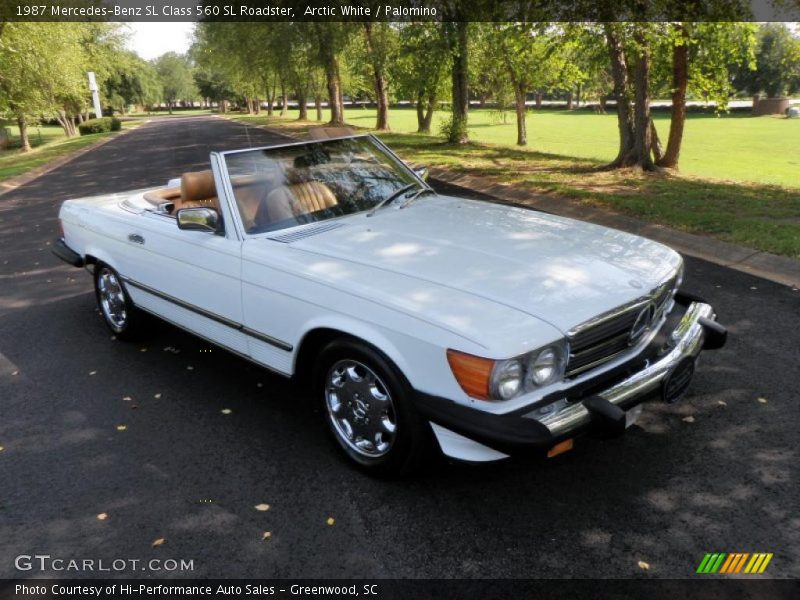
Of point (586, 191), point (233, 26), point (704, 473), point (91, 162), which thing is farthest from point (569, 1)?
point (233, 26)

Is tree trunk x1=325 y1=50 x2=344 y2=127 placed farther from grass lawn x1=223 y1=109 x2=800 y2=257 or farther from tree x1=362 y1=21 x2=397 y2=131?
grass lawn x1=223 y1=109 x2=800 y2=257

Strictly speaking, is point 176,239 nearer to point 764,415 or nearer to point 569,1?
point 764,415

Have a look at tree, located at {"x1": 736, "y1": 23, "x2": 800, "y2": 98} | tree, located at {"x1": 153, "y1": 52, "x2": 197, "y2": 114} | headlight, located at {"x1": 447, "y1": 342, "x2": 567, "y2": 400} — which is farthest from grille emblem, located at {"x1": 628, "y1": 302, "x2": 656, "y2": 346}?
tree, located at {"x1": 153, "y1": 52, "x2": 197, "y2": 114}

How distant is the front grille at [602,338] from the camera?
267 centimetres

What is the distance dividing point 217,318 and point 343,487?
4.55 ft

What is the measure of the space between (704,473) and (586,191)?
838 cm

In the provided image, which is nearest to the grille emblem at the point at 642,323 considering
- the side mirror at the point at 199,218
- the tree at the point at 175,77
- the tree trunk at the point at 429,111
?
the side mirror at the point at 199,218

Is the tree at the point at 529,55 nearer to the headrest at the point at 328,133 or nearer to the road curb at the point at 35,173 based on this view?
the headrest at the point at 328,133

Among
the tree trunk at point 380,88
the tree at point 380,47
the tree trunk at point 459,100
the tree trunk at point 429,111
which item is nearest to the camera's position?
the tree trunk at point 459,100

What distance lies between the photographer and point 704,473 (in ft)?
10.1

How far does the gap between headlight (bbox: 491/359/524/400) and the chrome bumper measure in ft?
0.56

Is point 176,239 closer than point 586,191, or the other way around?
point 176,239

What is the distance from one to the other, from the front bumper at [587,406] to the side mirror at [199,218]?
5.97 feet

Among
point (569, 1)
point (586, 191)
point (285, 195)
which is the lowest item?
point (586, 191)
